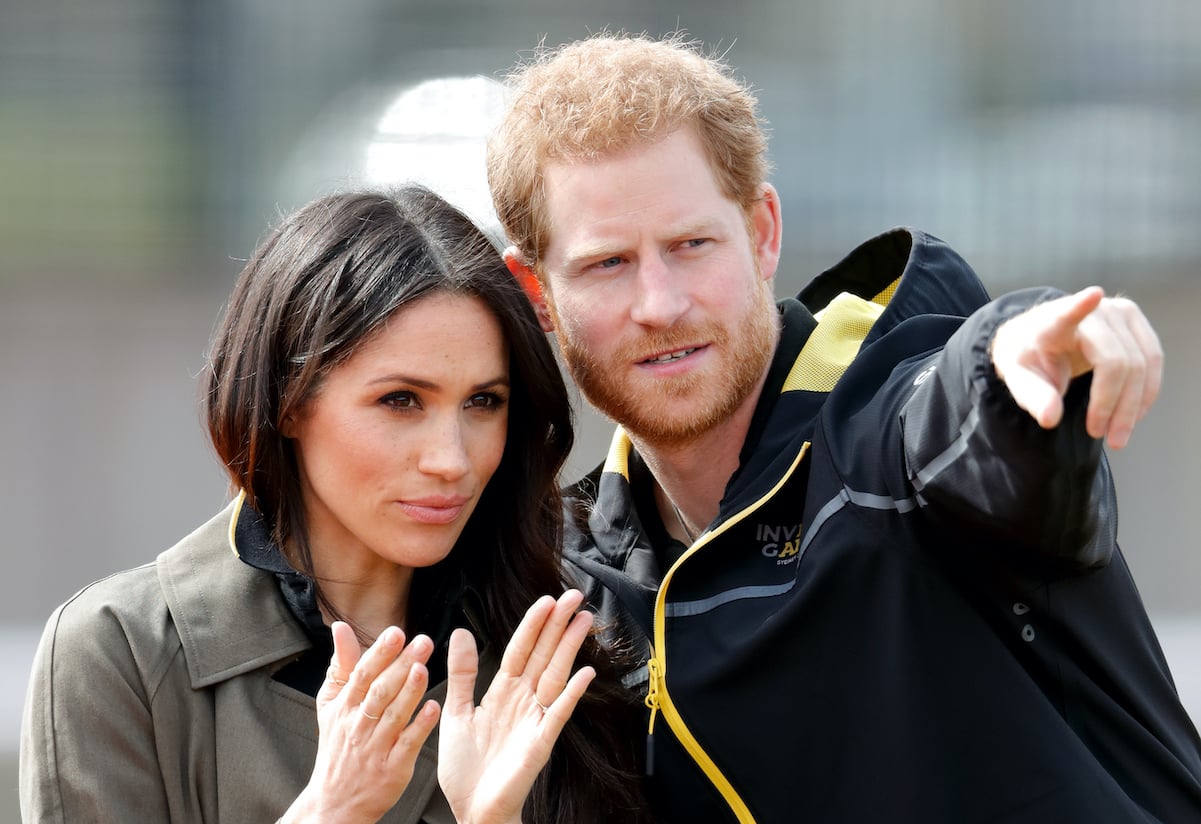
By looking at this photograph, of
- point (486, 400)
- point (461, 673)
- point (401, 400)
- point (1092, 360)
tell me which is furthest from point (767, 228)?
point (1092, 360)

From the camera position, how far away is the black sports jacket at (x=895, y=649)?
1813mm

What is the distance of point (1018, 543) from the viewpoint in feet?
5.49

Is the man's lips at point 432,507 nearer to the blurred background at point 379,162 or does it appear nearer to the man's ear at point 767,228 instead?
the man's ear at point 767,228

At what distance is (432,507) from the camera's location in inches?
78.6

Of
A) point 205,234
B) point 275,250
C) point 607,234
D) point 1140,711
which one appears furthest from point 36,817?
point 205,234

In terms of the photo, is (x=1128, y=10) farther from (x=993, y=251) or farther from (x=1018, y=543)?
(x=1018, y=543)

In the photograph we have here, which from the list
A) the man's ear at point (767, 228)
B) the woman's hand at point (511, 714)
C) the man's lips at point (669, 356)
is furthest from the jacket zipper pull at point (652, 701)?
the man's ear at point (767, 228)

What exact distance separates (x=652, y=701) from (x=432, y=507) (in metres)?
0.42

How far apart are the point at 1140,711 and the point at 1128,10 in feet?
10.7

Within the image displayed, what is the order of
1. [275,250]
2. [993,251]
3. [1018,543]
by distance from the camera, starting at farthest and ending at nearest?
[993,251]
[275,250]
[1018,543]

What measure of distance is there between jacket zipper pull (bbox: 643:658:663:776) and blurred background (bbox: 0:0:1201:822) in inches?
82.6

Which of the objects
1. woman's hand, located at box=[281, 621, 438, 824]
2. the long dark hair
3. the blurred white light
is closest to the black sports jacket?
the long dark hair

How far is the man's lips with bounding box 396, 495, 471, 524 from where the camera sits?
1979 mm

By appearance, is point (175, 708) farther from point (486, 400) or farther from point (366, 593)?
point (486, 400)
